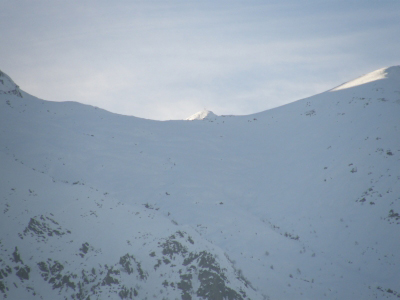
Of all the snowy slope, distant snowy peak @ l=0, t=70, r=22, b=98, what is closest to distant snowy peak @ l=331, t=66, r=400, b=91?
the snowy slope

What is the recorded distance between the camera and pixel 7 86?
38.4m

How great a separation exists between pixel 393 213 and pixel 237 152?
19.7 m

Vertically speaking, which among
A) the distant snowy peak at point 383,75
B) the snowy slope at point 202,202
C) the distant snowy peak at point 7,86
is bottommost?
the snowy slope at point 202,202

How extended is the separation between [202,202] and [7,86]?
3470 cm

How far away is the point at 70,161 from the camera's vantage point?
26.7m

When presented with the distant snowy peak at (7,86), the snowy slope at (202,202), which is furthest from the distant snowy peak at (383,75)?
the distant snowy peak at (7,86)

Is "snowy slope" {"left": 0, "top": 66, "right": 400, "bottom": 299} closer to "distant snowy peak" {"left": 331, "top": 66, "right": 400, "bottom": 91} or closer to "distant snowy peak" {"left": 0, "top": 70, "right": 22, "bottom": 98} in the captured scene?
"distant snowy peak" {"left": 0, "top": 70, "right": 22, "bottom": 98}

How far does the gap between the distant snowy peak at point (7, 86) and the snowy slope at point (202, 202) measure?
0.77 ft

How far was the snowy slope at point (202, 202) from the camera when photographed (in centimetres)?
1366

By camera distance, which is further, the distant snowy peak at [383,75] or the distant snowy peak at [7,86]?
the distant snowy peak at [383,75]

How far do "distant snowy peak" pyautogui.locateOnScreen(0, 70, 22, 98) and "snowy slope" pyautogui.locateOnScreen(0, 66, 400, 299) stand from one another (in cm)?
24

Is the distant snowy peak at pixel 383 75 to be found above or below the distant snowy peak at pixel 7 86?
above

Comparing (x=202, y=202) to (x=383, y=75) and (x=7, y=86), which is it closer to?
(x=7, y=86)

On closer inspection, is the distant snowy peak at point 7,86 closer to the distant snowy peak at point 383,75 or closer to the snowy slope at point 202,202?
the snowy slope at point 202,202
